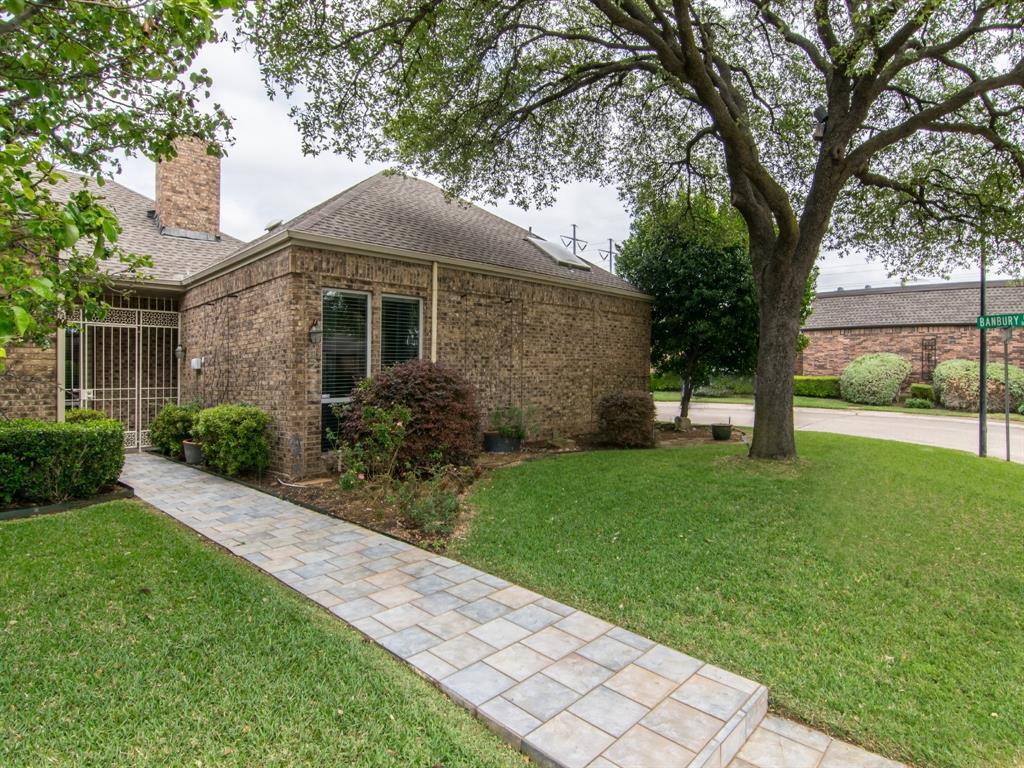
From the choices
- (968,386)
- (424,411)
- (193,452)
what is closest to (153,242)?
(193,452)

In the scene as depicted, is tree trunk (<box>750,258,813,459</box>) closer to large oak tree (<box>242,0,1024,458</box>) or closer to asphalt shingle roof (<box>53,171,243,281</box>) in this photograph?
large oak tree (<box>242,0,1024,458</box>)

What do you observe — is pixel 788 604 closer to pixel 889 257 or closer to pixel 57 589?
pixel 57 589

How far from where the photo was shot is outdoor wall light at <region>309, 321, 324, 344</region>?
25.6ft

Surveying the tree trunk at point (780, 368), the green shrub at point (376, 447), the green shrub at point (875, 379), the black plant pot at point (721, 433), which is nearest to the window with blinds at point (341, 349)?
the green shrub at point (376, 447)

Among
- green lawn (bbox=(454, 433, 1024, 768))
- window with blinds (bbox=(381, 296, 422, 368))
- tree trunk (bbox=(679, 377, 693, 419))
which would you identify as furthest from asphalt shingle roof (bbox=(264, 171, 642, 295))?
green lawn (bbox=(454, 433, 1024, 768))

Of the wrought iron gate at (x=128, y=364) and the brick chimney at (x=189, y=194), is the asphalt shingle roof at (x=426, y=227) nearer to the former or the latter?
the wrought iron gate at (x=128, y=364)

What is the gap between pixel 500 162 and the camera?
34.9 feet

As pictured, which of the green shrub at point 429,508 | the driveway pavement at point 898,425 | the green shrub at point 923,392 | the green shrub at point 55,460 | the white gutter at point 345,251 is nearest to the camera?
the green shrub at point 429,508

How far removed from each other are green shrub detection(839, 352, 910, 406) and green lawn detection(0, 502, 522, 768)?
26.0 m

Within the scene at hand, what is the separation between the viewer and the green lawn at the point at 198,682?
91.4 inches

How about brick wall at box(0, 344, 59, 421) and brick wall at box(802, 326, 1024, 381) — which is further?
brick wall at box(802, 326, 1024, 381)

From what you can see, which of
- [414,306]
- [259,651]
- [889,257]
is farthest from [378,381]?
[889,257]

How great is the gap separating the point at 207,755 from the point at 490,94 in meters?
9.95

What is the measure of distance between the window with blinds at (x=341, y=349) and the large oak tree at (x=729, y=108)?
277 cm
